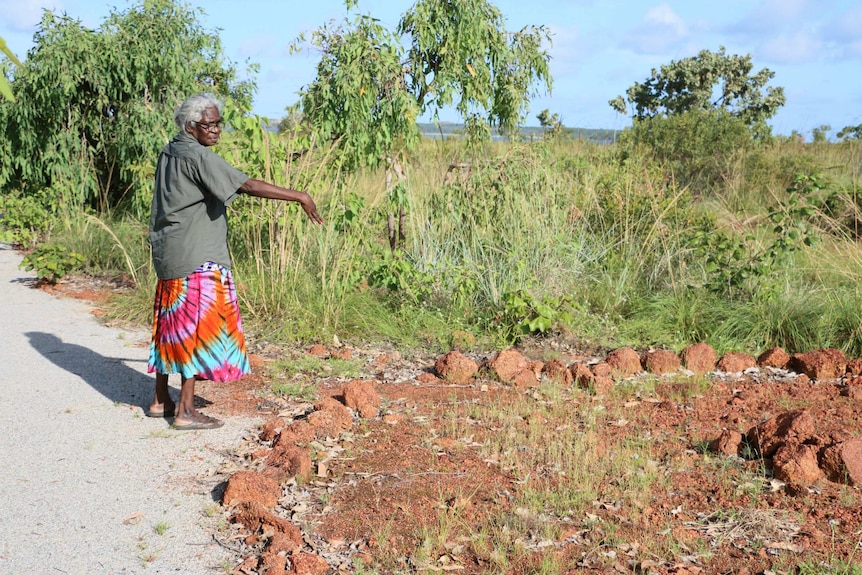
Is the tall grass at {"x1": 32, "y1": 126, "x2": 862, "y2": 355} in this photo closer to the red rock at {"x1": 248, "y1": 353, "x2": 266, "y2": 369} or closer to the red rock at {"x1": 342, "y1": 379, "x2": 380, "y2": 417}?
the red rock at {"x1": 248, "y1": 353, "x2": 266, "y2": 369}

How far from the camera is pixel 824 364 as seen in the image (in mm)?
6215

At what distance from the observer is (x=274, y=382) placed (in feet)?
19.8

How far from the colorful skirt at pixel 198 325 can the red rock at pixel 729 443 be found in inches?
108

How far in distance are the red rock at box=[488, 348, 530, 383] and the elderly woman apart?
176 cm

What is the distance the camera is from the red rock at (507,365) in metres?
6.07

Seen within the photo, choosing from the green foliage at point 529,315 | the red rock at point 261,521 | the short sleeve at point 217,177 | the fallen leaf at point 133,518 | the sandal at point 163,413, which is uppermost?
the short sleeve at point 217,177

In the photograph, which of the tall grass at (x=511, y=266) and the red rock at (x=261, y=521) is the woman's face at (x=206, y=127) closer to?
the red rock at (x=261, y=521)

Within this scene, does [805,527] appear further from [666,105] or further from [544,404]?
[666,105]

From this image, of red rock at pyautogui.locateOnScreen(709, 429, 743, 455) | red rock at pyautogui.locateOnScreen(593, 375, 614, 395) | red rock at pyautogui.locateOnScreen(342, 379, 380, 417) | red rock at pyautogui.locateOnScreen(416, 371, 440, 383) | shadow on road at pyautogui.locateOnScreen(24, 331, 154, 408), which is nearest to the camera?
red rock at pyautogui.locateOnScreen(709, 429, 743, 455)

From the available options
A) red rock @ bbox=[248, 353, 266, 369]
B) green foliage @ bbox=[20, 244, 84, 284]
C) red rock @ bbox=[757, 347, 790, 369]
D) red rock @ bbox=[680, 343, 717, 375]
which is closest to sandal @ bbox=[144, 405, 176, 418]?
red rock @ bbox=[248, 353, 266, 369]

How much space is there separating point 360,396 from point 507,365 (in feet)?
3.87

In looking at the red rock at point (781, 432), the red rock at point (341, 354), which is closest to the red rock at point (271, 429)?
the red rock at point (341, 354)

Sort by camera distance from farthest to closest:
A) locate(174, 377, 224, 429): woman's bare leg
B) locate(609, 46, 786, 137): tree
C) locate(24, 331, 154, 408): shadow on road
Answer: locate(609, 46, 786, 137): tree, locate(24, 331, 154, 408): shadow on road, locate(174, 377, 224, 429): woman's bare leg

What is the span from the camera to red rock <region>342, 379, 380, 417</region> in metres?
5.45
